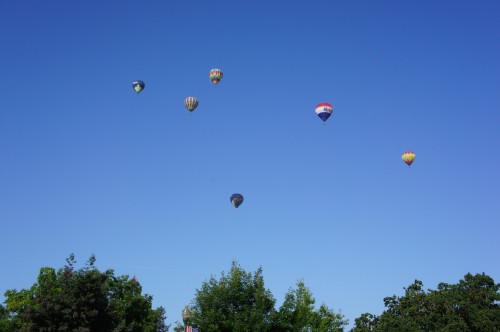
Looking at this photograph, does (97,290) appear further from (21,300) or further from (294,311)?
(21,300)

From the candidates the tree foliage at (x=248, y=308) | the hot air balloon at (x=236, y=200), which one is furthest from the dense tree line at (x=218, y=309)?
the hot air balloon at (x=236, y=200)

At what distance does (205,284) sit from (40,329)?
54.9ft

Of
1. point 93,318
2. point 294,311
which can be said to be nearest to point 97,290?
point 93,318

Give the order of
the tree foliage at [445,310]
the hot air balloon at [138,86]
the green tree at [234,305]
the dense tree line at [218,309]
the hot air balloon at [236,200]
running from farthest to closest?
the hot air balloon at [138,86], the hot air balloon at [236,200], the tree foliage at [445,310], the green tree at [234,305], the dense tree line at [218,309]

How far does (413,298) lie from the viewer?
86.8 metres

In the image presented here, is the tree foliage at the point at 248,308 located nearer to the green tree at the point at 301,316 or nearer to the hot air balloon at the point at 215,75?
the green tree at the point at 301,316

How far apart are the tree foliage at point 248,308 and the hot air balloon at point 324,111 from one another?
2929cm

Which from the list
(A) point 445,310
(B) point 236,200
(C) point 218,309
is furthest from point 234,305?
(A) point 445,310

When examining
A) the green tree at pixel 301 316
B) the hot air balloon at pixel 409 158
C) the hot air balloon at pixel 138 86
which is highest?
the hot air balloon at pixel 138 86

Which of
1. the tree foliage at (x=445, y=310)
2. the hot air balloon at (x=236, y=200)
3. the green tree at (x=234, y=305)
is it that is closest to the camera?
the green tree at (x=234, y=305)

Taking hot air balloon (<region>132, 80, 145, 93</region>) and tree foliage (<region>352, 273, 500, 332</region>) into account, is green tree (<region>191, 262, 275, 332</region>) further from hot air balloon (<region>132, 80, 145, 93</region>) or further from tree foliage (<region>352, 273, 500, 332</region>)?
hot air balloon (<region>132, 80, 145, 93</region>)

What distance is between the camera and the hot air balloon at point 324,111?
253 feet

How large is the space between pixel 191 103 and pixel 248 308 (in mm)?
42524

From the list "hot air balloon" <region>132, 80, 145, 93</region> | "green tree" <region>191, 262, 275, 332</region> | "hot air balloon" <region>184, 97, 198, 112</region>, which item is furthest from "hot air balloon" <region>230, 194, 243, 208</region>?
"green tree" <region>191, 262, 275, 332</region>
